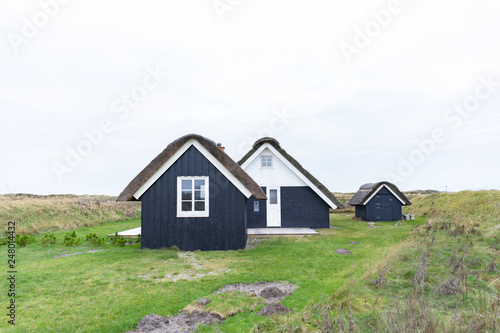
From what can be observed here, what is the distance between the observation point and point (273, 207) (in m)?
18.3

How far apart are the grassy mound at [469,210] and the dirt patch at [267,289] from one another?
8.85 meters

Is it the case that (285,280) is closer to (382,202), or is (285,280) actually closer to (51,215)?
(382,202)

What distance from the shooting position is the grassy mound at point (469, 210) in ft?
43.5

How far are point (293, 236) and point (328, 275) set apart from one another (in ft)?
23.6

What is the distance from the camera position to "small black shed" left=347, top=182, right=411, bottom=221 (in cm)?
2316

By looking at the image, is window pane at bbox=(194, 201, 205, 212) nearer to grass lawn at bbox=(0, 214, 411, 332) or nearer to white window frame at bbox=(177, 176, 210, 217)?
white window frame at bbox=(177, 176, 210, 217)

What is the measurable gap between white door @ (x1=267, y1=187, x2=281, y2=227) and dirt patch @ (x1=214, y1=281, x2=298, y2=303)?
11.3 m

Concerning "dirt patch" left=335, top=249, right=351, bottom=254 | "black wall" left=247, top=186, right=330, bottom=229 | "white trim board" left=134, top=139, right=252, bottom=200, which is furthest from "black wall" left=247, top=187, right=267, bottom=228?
"dirt patch" left=335, top=249, right=351, bottom=254

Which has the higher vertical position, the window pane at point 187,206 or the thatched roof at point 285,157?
the thatched roof at point 285,157

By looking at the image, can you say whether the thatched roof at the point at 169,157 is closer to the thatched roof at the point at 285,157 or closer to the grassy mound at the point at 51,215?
the thatched roof at the point at 285,157

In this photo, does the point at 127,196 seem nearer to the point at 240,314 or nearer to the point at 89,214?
the point at 240,314

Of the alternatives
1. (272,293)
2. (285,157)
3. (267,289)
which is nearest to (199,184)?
(267,289)

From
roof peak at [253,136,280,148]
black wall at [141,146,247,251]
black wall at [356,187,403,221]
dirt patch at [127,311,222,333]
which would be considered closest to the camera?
dirt patch at [127,311,222,333]

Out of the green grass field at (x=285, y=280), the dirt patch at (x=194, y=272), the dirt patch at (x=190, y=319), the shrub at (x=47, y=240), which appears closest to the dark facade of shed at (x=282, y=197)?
the green grass field at (x=285, y=280)
